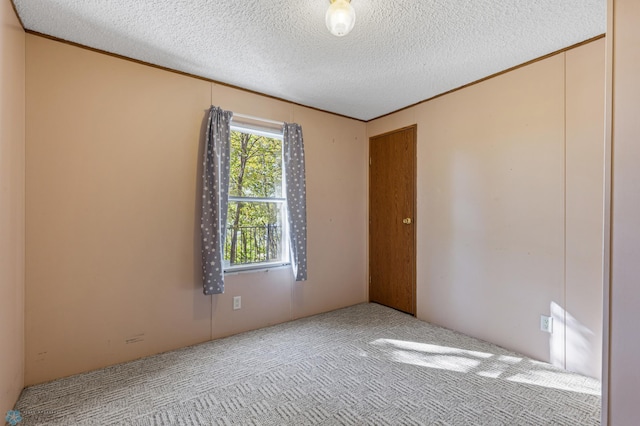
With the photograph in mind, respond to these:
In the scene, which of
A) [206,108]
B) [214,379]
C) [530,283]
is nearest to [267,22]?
[206,108]

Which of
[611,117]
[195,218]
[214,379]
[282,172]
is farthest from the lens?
[282,172]

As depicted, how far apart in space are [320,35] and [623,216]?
75.4 inches

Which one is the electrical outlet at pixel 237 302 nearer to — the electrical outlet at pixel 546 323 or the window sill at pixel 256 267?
the window sill at pixel 256 267

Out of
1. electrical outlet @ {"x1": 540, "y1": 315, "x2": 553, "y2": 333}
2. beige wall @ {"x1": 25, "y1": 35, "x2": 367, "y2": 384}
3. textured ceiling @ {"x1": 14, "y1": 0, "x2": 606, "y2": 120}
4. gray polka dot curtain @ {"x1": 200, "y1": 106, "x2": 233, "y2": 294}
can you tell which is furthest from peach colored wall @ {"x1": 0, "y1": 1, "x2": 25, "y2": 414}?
electrical outlet @ {"x1": 540, "y1": 315, "x2": 553, "y2": 333}

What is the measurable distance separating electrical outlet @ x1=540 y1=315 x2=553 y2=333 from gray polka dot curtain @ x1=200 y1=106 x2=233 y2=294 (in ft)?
8.53

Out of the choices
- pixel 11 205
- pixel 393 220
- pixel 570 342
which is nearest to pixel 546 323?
pixel 570 342

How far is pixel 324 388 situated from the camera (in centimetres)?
199

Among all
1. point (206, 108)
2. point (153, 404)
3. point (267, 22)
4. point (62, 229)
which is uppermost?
point (267, 22)

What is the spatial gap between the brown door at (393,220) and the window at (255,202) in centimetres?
124

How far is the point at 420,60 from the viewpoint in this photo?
238cm

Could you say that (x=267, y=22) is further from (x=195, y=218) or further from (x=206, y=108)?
(x=195, y=218)

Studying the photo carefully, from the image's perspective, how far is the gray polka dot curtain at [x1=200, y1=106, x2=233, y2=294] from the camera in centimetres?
257

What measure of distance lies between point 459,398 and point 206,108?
9.71 feet

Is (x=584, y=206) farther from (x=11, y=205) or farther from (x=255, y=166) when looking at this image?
(x=11, y=205)
